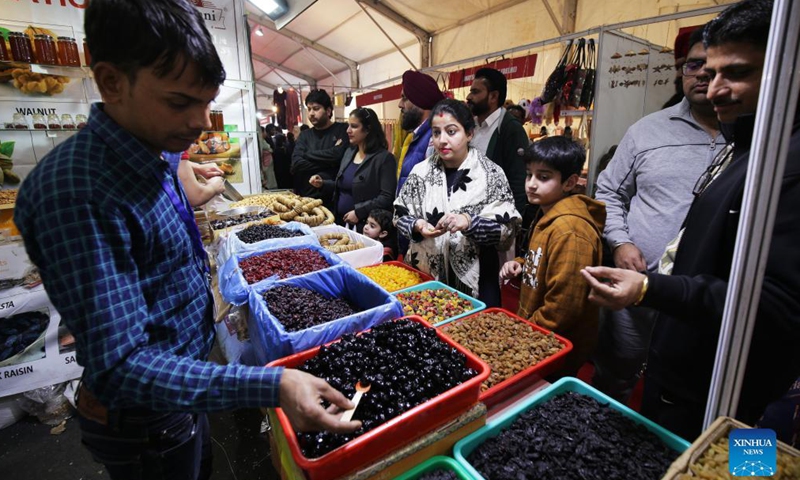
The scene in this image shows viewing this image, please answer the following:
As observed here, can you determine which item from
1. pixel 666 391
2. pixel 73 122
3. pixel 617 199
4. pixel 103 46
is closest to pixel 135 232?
pixel 103 46

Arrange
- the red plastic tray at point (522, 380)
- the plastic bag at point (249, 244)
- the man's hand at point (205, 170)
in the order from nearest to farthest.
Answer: the red plastic tray at point (522, 380)
the man's hand at point (205, 170)
the plastic bag at point (249, 244)

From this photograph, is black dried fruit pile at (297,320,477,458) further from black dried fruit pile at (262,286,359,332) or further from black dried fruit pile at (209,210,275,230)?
black dried fruit pile at (209,210,275,230)

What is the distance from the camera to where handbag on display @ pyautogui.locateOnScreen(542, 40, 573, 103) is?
145 inches

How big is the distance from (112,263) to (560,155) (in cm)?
181

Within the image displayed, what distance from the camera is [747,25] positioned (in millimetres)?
967

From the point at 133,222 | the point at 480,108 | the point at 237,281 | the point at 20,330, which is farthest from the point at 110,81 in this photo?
the point at 20,330

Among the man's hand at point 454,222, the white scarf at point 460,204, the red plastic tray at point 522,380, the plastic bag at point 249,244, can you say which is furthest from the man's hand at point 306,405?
the plastic bag at point 249,244

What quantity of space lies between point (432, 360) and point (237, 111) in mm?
3776

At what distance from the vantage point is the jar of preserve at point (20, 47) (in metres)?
2.54

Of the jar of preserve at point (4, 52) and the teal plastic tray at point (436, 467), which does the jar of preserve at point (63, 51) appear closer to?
the jar of preserve at point (4, 52)

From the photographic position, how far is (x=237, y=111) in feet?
13.0

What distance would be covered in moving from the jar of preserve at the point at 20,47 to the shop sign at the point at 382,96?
5068 millimetres

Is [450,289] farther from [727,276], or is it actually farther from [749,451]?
[749,451]

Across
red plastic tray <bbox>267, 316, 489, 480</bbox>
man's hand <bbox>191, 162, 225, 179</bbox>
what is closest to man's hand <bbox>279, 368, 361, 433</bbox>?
red plastic tray <bbox>267, 316, 489, 480</bbox>
